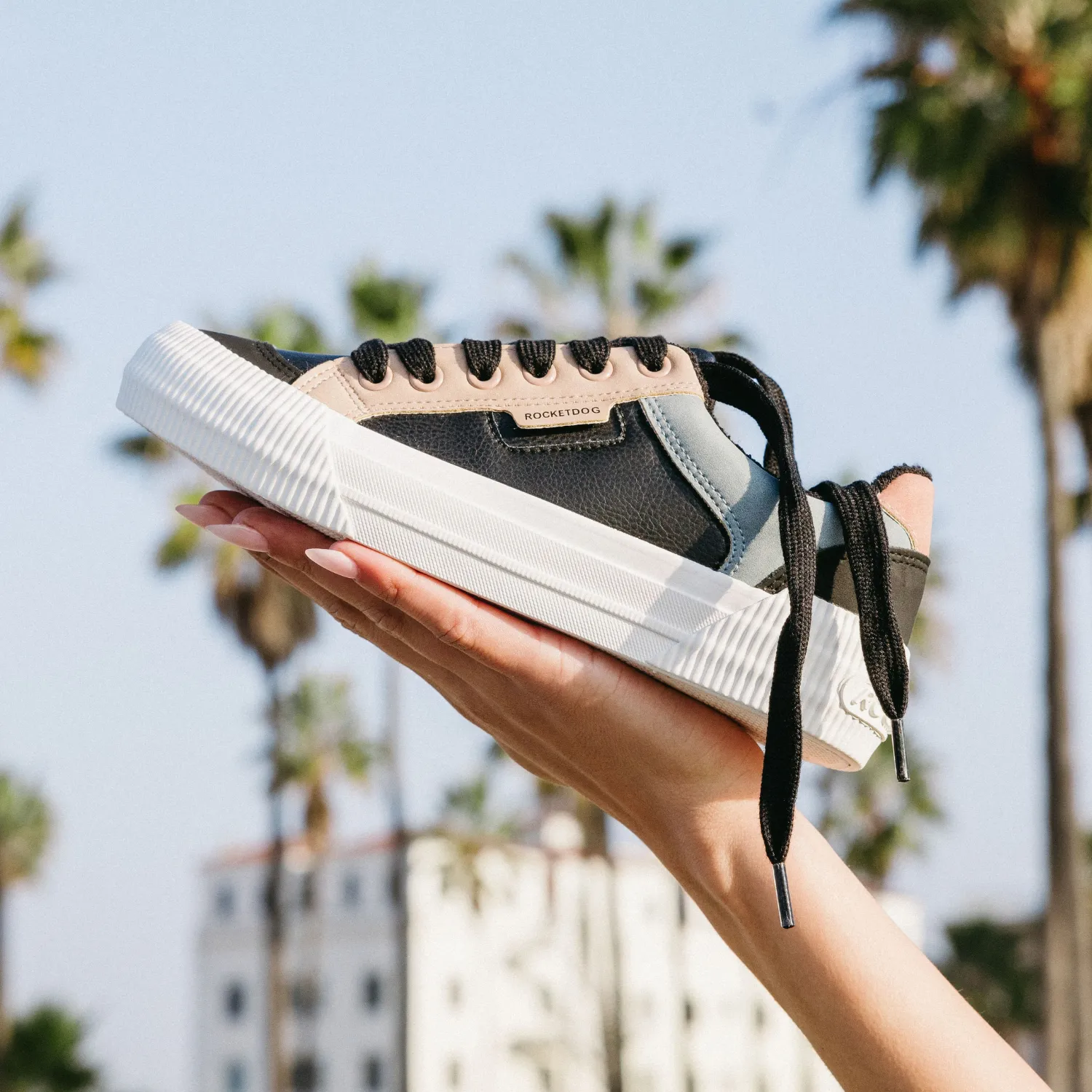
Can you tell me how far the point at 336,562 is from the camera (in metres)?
1.87

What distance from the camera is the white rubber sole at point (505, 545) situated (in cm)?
196

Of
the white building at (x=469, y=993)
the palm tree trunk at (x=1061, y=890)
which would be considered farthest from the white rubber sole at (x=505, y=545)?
the white building at (x=469, y=993)

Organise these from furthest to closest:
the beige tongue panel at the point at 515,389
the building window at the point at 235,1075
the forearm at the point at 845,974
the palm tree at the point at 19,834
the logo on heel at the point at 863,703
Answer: the building window at the point at 235,1075 → the palm tree at the point at 19,834 → the beige tongue panel at the point at 515,389 → the logo on heel at the point at 863,703 → the forearm at the point at 845,974

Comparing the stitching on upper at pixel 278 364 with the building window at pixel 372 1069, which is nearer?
the stitching on upper at pixel 278 364

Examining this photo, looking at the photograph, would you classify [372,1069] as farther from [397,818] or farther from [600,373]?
[600,373]

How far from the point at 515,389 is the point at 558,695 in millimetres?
566

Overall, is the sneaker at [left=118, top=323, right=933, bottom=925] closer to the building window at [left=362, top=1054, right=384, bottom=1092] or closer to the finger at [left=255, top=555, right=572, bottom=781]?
the finger at [left=255, top=555, right=572, bottom=781]

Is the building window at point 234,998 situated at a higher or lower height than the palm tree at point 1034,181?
lower

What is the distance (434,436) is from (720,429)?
0.45 metres

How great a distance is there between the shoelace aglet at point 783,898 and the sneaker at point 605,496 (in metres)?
0.27

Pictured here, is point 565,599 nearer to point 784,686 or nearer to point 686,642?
point 686,642

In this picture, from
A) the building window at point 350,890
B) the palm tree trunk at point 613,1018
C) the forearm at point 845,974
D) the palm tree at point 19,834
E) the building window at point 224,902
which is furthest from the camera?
the building window at point 224,902

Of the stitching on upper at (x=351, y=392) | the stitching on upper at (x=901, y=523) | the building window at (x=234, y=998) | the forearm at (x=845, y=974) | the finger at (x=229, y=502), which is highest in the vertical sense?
the building window at (x=234, y=998)

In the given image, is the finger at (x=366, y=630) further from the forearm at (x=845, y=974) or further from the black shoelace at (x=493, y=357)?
the forearm at (x=845, y=974)
